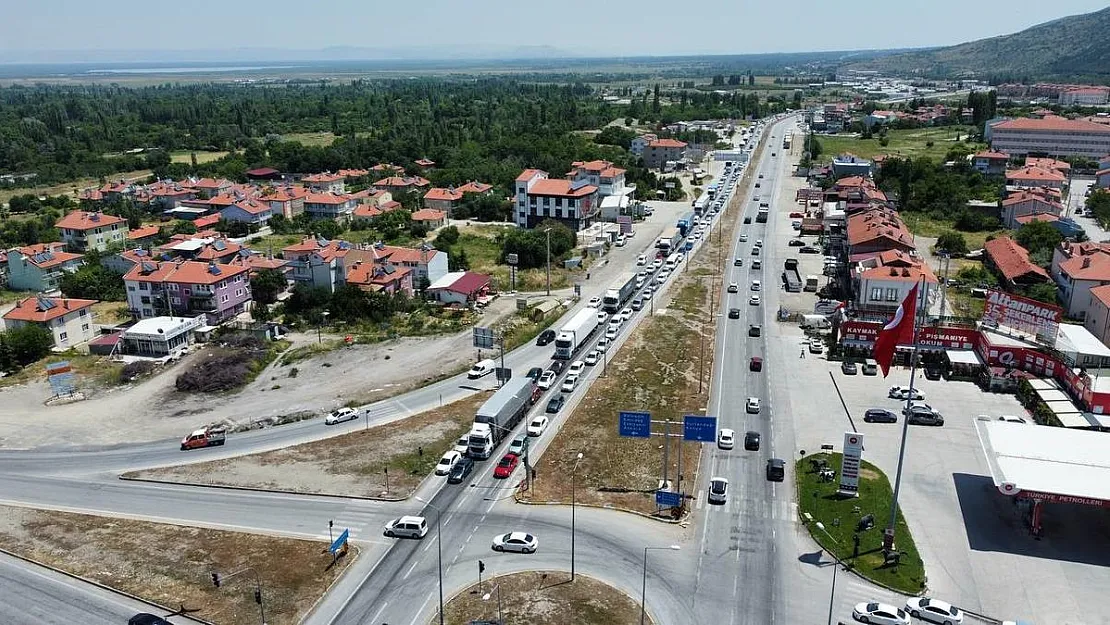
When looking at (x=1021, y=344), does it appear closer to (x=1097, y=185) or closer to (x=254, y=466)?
(x=254, y=466)

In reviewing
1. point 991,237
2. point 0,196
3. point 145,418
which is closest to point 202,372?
point 145,418

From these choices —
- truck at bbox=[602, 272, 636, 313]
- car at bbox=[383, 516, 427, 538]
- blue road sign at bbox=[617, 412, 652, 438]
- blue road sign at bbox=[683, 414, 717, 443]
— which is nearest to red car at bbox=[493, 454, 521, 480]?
car at bbox=[383, 516, 427, 538]

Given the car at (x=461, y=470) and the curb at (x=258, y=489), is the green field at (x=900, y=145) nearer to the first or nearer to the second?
the car at (x=461, y=470)

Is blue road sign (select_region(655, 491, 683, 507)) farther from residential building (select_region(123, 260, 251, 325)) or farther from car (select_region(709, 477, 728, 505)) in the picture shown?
residential building (select_region(123, 260, 251, 325))

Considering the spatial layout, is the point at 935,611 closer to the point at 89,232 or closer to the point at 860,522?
the point at 860,522

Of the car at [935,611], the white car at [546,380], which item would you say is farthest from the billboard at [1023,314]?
the white car at [546,380]

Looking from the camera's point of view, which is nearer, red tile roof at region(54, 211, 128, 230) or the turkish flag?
the turkish flag

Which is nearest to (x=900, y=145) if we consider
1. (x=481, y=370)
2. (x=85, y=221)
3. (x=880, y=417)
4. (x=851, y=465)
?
(x=880, y=417)
